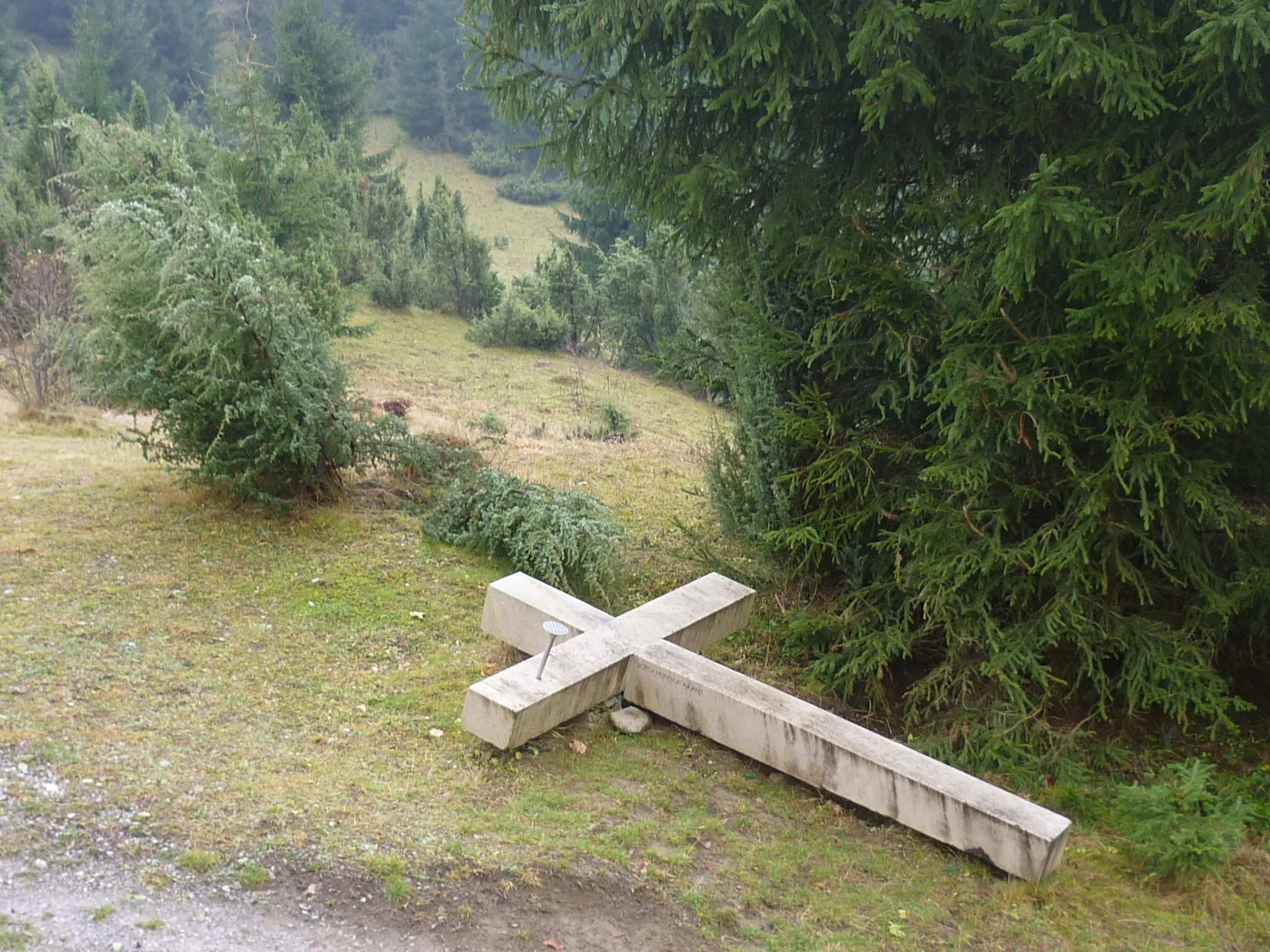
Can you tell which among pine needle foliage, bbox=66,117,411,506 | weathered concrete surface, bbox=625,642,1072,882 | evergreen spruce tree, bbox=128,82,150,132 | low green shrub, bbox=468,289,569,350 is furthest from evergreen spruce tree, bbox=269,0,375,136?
weathered concrete surface, bbox=625,642,1072,882

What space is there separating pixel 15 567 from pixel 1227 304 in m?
6.86

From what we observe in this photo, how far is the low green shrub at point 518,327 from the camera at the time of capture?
24.4m

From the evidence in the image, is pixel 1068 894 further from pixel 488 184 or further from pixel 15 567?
pixel 488 184

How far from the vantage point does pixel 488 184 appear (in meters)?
48.1

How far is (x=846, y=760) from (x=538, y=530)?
309cm

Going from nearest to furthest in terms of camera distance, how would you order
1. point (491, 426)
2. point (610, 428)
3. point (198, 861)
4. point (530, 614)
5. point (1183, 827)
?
point (198, 861) → point (1183, 827) → point (530, 614) → point (491, 426) → point (610, 428)

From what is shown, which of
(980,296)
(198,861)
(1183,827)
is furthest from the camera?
(980,296)

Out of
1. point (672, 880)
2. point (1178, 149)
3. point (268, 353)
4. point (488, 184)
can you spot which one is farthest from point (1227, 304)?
point (488, 184)

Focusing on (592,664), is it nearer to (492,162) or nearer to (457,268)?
(457,268)

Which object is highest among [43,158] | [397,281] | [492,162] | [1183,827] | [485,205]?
[1183,827]

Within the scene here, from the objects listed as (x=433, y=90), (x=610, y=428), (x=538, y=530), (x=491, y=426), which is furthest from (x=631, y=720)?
(x=433, y=90)

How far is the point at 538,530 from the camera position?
7297 millimetres

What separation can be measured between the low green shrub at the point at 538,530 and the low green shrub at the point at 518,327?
1658 cm

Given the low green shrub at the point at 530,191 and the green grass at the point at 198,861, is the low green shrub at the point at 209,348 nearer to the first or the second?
the green grass at the point at 198,861
